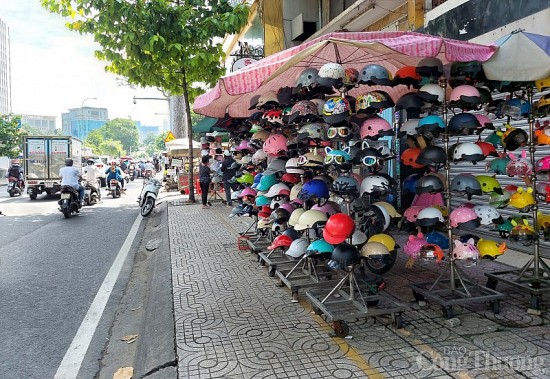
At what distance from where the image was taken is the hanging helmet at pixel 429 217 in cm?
418

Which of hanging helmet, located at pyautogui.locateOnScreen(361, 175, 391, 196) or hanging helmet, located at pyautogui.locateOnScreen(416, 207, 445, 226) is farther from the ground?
hanging helmet, located at pyautogui.locateOnScreen(361, 175, 391, 196)

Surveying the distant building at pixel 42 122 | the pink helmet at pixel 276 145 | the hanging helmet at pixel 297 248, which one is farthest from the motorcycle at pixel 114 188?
the distant building at pixel 42 122

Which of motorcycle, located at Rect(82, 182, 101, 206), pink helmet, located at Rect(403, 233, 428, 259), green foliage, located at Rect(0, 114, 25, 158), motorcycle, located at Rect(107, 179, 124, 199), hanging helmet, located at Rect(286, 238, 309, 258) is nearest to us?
pink helmet, located at Rect(403, 233, 428, 259)

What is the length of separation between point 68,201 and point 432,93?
11.3 m

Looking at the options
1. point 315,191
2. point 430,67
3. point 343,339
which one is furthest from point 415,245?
point 430,67

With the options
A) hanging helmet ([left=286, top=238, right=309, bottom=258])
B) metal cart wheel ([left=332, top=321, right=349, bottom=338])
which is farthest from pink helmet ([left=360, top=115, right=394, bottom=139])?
metal cart wheel ([left=332, top=321, right=349, bottom=338])

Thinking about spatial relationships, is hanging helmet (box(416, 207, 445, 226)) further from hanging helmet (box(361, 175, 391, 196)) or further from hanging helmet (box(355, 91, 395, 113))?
hanging helmet (box(355, 91, 395, 113))

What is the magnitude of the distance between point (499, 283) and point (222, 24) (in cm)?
1021

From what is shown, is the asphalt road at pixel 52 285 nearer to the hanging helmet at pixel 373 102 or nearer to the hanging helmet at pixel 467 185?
the hanging helmet at pixel 373 102

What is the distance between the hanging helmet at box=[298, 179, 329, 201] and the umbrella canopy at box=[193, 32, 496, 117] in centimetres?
114

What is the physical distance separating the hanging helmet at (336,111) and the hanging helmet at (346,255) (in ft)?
3.72

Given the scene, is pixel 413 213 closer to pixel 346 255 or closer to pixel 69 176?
pixel 346 255

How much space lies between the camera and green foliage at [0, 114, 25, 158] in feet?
128

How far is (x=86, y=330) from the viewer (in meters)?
4.74
